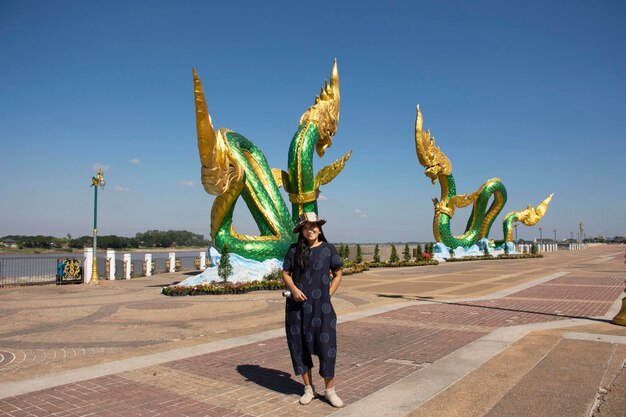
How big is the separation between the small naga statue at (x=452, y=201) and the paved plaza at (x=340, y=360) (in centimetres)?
2091

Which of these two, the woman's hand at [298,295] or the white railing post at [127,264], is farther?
the white railing post at [127,264]

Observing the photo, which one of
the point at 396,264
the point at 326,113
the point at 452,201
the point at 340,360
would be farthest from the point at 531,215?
the point at 340,360

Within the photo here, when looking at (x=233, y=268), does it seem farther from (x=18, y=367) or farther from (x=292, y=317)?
(x=292, y=317)

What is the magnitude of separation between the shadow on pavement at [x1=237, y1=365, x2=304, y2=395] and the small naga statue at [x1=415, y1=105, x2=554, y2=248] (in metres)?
27.1

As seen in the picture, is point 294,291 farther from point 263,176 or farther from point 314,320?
point 263,176

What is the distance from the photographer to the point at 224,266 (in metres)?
15.0

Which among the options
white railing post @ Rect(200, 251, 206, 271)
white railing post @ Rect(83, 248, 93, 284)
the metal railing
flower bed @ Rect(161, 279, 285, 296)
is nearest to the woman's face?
flower bed @ Rect(161, 279, 285, 296)

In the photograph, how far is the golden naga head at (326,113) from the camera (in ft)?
64.8

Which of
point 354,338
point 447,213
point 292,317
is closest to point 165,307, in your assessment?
point 354,338

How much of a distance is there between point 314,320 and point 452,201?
31.3 meters

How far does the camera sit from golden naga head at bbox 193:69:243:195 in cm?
1335

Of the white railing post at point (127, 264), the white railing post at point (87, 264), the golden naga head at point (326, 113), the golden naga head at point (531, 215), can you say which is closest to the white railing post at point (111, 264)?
the white railing post at point (127, 264)

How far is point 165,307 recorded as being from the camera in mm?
11438

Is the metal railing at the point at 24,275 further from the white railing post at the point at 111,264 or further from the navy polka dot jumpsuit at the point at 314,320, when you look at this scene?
the navy polka dot jumpsuit at the point at 314,320
